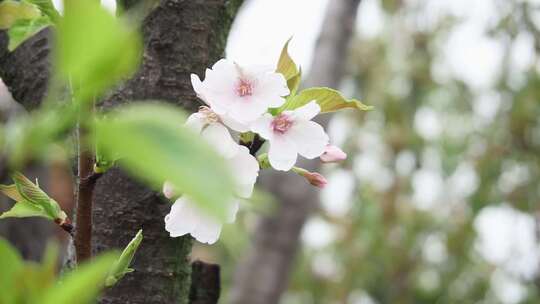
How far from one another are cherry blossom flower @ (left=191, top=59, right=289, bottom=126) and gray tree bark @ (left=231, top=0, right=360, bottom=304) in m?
1.62

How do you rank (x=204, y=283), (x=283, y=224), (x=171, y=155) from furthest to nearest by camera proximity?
1. (x=283, y=224)
2. (x=204, y=283)
3. (x=171, y=155)

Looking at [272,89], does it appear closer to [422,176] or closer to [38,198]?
[38,198]

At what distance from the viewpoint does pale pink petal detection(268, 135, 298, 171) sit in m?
0.44

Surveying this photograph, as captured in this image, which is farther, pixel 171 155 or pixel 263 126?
pixel 263 126

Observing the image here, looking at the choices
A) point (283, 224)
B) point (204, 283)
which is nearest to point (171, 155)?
point (204, 283)

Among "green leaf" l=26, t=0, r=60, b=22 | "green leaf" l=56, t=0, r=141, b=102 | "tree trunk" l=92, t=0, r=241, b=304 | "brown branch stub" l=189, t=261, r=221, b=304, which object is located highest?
"green leaf" l=56, t=0, r=141, b=102

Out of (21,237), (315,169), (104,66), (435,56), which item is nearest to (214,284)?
(104,66)

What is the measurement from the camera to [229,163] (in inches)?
16.6

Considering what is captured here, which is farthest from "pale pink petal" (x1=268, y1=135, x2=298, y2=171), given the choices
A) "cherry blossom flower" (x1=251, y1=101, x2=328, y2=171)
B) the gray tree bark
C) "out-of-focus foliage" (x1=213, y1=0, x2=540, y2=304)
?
"out-of-focus foliage" (x1=213, y1=0, x2=540, y2=304)

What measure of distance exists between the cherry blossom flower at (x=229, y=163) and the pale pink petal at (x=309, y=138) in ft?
0.14

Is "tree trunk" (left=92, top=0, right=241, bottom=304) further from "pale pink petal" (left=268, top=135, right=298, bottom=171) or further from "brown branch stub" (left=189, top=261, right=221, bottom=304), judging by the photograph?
"pale pink petal" (left=268, top=135, right=298, bottom=171)

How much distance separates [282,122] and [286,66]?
0.05 m

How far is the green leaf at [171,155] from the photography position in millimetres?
172

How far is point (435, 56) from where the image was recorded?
201 inches
